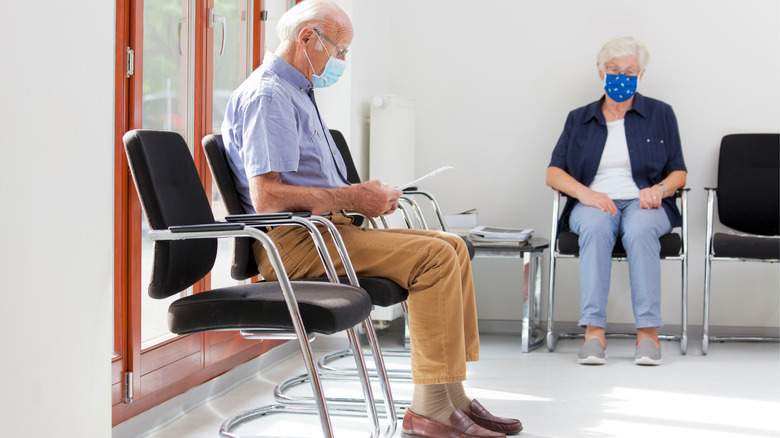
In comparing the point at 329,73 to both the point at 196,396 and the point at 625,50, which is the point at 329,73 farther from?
the point at 625,50

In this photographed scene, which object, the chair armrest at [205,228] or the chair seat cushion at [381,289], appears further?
the chair seat cushion at [381,289]

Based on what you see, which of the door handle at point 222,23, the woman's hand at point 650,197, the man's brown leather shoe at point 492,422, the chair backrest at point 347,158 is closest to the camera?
the man's brown leather shoe at point 492,422

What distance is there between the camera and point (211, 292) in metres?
1.81

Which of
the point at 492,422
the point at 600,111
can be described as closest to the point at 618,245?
the point at 600,111

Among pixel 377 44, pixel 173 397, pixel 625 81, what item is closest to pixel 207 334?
pixel 173 397

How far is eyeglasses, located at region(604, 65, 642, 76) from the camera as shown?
11.7 feet

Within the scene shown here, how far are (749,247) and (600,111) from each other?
876 millimetres

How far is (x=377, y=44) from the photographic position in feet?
12.8

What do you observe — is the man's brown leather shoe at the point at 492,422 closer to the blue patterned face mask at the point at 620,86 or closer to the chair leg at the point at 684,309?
the chair leg at the point at 684,309

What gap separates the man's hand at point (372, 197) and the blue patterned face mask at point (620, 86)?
188 cm

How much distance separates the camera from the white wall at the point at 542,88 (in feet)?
12.4

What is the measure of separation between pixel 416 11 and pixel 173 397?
8.02ft

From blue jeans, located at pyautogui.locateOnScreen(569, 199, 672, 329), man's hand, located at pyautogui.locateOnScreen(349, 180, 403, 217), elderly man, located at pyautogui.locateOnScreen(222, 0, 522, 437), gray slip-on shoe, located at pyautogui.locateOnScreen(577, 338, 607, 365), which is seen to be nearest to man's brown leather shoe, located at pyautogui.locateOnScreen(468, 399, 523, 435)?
elderly man, located at pyautogui.locateOnScreen(222, 0, 522, 437)

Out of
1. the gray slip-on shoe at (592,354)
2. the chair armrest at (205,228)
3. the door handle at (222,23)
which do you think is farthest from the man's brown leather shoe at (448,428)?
the door handle at (222,23)
